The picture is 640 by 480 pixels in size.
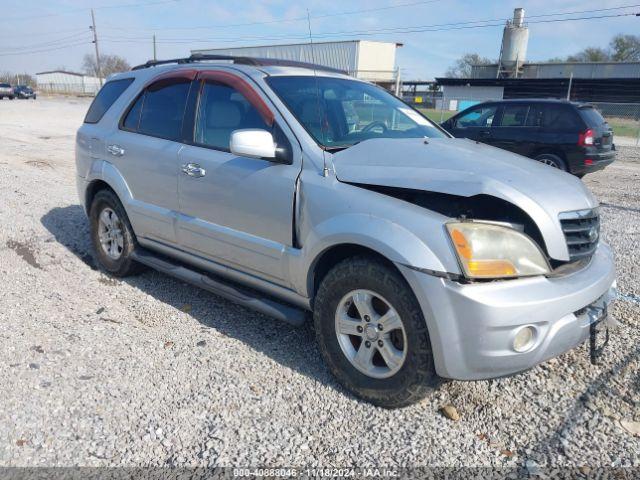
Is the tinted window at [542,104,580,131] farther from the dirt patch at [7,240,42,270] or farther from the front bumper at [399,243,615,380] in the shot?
the dirt patch at [7,240,42,270]

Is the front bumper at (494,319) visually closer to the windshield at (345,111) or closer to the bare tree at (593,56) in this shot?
the windshield at (345,111)

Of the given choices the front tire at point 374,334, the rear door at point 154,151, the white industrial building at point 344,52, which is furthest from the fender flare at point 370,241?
the white industrial building at point 344,52

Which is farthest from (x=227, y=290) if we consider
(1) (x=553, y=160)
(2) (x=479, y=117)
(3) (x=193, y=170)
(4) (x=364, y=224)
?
(2) (x=479, y=117)

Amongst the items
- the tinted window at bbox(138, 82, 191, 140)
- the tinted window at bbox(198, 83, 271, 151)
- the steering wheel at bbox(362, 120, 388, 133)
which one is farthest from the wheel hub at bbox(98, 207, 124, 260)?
the steering wheel at bbox(362, 120, 388, 133)

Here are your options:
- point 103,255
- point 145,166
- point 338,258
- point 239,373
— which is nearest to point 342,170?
point 338,258

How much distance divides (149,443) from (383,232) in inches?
63.2

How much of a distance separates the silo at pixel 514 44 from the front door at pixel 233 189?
49468mm

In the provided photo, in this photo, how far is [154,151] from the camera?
13.9ft

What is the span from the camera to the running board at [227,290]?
3396 mm

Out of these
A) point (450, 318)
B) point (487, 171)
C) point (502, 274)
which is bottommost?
point (450, 318)

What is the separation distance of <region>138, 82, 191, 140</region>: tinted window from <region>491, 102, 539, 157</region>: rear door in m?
8.25

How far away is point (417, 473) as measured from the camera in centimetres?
252

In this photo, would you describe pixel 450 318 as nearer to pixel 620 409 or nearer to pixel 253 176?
pixel 620 409

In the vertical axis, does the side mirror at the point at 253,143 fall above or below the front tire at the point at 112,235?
above
